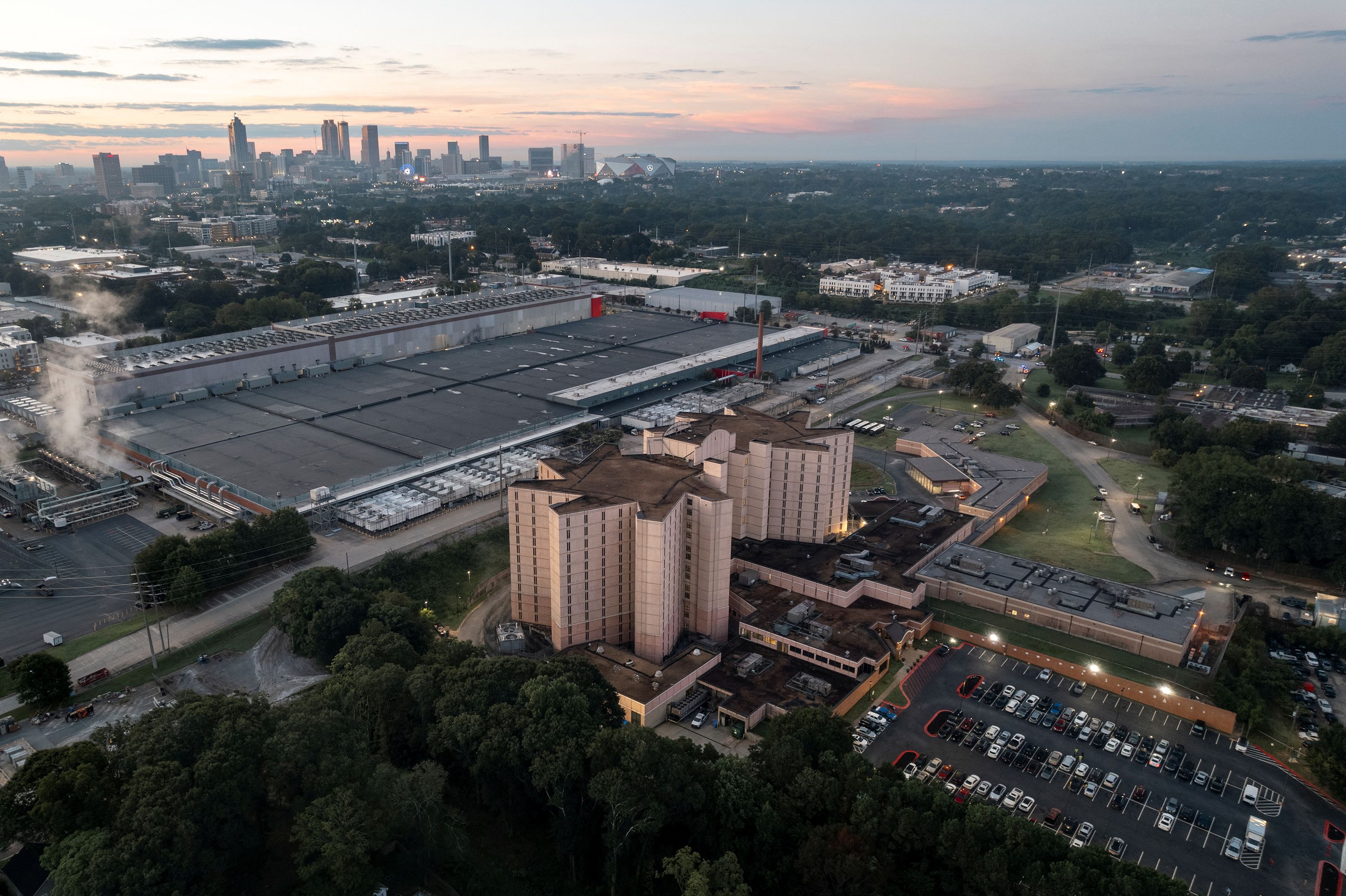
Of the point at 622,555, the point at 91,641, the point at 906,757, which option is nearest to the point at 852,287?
the point at 622,555

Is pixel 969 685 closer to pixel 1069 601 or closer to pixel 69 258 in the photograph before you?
pixel 1069 601

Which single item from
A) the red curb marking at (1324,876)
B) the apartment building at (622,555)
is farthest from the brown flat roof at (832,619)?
the red curb marking at (1324,876)

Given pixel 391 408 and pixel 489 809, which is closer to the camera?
pixel 489 809

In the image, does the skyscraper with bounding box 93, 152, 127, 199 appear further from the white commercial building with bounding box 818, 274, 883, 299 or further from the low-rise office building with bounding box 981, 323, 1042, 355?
the low-rise office building with bounding box 981, 323, 1042, 355

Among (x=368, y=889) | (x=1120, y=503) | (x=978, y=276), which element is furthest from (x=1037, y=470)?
(x=978, y=276)

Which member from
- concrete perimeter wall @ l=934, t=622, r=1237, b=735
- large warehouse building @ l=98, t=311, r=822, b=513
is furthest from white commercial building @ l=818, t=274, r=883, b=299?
concrete perimeter wall @ l=934, t=622, r=1237, b=735

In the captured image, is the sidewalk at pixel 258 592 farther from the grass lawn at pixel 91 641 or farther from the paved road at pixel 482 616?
the paved road at pixel 482 616

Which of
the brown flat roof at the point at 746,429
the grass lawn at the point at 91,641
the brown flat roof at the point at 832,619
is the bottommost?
the grass lawn at the point at 91,641
